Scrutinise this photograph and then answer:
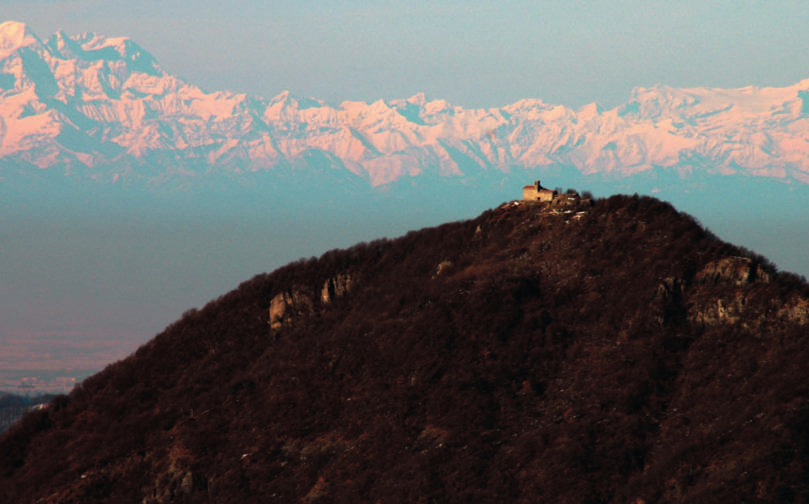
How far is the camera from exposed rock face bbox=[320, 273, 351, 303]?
12288 cm

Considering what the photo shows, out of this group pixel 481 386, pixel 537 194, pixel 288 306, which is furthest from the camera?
pixel 288 306

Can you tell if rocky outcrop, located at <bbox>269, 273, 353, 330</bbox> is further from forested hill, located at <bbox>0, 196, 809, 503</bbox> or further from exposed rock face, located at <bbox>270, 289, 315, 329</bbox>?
forested hill, located at <bbox>0, 196, 809, 503</bbox>

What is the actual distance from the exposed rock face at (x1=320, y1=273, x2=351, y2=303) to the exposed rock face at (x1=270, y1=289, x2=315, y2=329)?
1.94 metres

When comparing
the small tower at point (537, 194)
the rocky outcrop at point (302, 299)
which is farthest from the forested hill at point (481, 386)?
the small tower at point (537, 194)

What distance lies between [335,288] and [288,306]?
6.32m

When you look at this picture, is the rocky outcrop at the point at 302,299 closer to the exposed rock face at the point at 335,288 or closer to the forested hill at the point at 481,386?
the exposed rock face at the point at 335,288

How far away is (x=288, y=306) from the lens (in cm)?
12406

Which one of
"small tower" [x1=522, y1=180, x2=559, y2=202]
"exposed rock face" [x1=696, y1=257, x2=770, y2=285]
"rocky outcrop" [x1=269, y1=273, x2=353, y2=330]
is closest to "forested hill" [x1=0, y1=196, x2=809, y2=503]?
"exposed rock face" [x1=696, y1=257, x2=770, y2=285]

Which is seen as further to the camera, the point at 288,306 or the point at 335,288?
the point at 288,306

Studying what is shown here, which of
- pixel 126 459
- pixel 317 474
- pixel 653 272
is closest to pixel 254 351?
pixel 126 459

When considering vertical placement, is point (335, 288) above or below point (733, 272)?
above

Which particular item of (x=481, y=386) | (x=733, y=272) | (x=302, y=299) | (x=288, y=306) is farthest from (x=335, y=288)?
A: (x=733, y=272)

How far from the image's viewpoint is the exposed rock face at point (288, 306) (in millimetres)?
122562

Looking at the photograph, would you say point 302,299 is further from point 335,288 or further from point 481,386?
point 481,386
